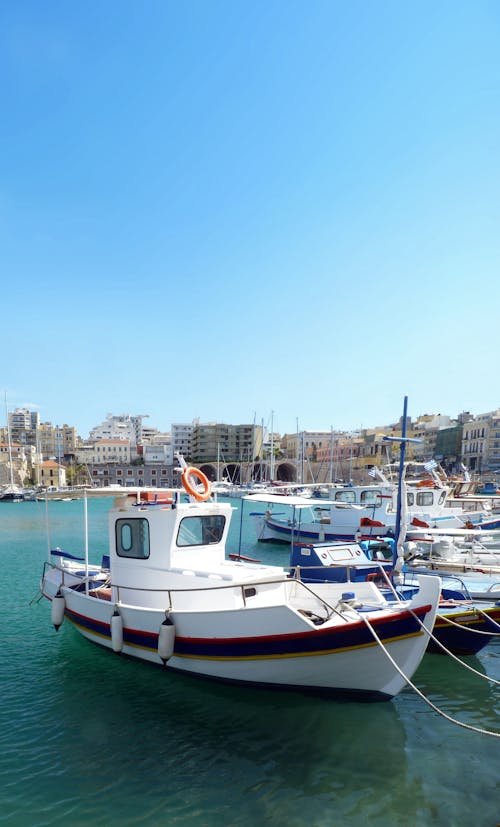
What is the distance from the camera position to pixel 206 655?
28.8ft

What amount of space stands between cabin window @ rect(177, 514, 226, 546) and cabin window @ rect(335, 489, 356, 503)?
21.0 meters

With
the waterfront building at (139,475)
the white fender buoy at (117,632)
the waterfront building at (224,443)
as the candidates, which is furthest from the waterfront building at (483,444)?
the white fender buoy at (117,632)

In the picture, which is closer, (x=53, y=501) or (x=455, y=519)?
(x=455, y=519)

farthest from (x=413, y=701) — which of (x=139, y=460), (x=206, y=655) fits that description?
(x=139, y=460)

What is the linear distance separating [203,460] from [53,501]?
44.2 meters

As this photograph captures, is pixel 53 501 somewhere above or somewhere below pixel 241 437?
below

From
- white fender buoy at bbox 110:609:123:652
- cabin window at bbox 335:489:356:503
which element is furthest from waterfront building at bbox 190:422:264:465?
Result: white fender buoy at bbox 110:609:123:652

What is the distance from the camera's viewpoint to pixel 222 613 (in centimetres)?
843

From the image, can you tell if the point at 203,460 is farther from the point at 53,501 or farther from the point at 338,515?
the point at 338,515

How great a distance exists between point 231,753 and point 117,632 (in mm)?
3484

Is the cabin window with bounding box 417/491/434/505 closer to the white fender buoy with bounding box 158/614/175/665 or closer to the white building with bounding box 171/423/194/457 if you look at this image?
the white fender buoy with bounding box 158/614/175/665

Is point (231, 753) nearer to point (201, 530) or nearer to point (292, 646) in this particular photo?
point (292, 646)

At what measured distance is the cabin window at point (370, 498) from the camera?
29.9 meters

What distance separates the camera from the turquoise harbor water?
20.2ft
